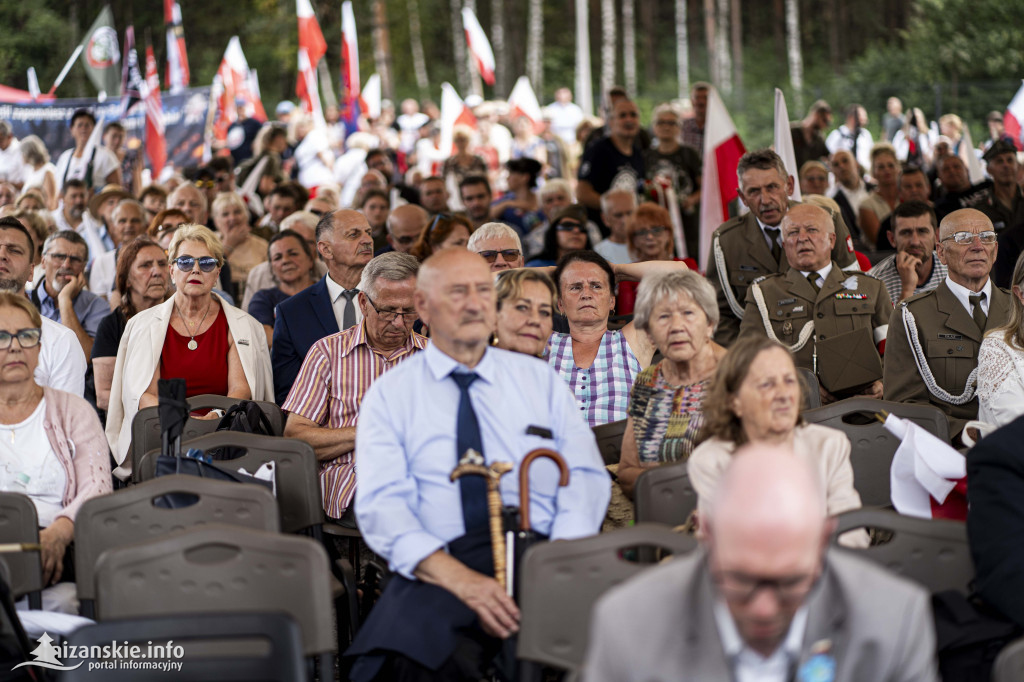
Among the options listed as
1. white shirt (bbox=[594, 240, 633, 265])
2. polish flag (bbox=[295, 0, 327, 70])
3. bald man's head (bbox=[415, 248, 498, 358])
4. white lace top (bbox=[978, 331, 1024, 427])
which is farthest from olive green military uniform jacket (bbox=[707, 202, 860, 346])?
polish flag (bbox=[295, 0, 327, 70])

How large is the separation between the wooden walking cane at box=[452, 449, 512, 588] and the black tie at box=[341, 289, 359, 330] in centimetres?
255

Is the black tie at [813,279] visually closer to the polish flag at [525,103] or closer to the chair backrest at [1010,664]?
the chair backrest at [1010,664]

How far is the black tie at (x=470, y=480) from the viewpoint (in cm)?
324

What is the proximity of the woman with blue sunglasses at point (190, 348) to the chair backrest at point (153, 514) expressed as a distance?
66.5 inches

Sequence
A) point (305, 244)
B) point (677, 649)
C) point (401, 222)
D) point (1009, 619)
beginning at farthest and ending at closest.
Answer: point (401, 222), point (305, 244), point (1009, 619), point (677, 649)

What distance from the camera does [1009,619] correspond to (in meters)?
2.83

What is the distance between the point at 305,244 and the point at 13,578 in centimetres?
368

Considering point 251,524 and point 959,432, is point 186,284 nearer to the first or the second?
point 251,524

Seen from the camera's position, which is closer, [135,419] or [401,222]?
[135,419]

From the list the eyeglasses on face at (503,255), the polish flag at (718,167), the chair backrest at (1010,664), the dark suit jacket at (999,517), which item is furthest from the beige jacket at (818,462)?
the polish flag at (718,167)

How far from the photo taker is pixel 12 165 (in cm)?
1201

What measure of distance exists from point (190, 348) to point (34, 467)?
139 centimetres

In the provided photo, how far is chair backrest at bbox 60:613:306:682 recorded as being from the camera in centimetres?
235

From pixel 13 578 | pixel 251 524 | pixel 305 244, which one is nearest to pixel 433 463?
pixel 251 524
